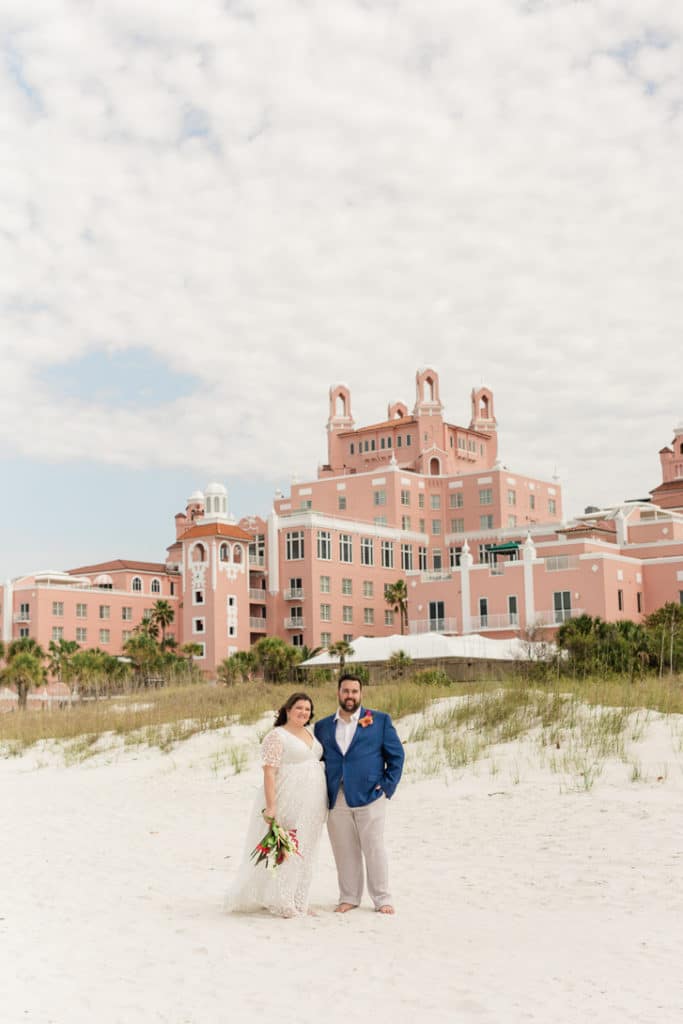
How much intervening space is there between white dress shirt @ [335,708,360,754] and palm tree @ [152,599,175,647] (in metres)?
71.4

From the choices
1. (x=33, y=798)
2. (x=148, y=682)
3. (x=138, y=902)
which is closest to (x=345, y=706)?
(x=138, y=902)

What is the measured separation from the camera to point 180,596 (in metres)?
86.3

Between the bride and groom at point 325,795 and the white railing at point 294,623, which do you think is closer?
the bride and groom at point 325,795

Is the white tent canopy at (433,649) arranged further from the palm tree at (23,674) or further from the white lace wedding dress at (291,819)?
the white lace wedding dress at (291,819)

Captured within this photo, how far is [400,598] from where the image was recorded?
75312mm

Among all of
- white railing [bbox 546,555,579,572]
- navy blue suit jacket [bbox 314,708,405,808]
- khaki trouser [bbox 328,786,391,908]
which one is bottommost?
khaki trouser [bbox 328,786,391,908]

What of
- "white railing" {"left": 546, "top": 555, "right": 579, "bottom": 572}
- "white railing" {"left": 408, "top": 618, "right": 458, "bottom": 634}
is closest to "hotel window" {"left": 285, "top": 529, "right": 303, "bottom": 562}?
"white railing" {"left": 408, "top": 618, "right": 458, "bottom": 634}

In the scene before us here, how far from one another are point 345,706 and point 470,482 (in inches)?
2902

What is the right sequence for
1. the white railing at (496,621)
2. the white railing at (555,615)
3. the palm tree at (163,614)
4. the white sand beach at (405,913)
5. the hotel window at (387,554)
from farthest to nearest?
the palm tree at (163,614) → the hotel window at (387,554) → the white railing at (496,621) → the white railing at (555,615) → the white sand beach at (405,913)

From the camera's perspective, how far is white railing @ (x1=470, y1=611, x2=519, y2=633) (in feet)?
209

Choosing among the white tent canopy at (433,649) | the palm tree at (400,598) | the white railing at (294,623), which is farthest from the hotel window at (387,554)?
the white tent canopy at (433,649)

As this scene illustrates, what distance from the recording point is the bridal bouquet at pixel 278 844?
9.51 m

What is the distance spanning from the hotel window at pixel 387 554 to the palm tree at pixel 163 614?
15.0 meters

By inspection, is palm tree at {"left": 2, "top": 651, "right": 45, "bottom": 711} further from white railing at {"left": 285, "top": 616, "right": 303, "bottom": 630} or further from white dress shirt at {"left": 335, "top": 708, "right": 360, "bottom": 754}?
white dress shirt at {"left": 335, "top": 708, "right": 360, "bottom": 754}
